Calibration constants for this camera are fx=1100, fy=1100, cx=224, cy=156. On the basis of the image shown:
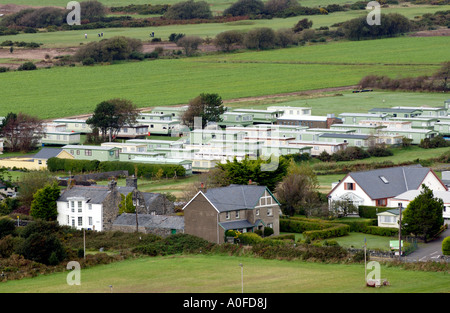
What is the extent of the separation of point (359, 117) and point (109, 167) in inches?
1509

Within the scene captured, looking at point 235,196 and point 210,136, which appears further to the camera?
point 210,136

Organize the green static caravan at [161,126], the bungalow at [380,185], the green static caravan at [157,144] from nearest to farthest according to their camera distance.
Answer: the bungalow at [380,185]
the green static caravan at [157,144]
the green static caravan at [161,126]

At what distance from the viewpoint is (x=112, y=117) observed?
128 m

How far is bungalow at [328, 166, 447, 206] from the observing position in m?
80.9

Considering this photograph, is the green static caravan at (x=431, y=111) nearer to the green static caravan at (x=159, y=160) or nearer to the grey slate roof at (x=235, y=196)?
the green static caravan at (x=159, y=160)

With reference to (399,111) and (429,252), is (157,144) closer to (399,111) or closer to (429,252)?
(399,111)

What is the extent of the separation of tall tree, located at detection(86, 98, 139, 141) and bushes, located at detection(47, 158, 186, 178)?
17502 millimetres

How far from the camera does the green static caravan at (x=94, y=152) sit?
112812 millimetres

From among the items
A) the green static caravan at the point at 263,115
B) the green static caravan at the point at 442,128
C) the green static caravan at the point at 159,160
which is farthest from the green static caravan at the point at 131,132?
the green static caravan at the point at 442,128

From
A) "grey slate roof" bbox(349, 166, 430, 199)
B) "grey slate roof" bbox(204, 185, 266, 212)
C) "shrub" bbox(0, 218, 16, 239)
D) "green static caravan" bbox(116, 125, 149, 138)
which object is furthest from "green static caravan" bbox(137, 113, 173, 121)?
"shrub" bbox(0, 218, 16, 239)

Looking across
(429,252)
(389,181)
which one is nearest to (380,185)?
→ (389,181)

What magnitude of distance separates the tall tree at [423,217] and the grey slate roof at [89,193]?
823 inches

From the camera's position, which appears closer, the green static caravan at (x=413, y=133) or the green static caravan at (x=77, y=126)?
the green static caravan at (x=413, y=133)
